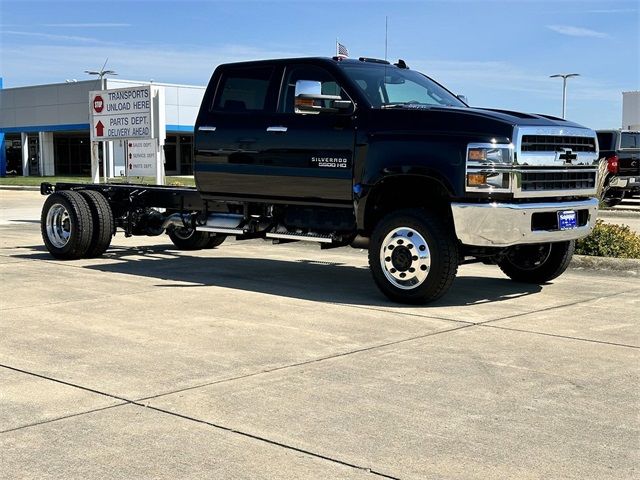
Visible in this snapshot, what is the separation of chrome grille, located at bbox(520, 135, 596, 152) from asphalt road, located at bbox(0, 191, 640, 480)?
1.44m

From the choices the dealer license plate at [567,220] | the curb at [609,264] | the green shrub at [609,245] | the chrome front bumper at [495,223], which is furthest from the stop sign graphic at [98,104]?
the dealer license plate at [567,220]

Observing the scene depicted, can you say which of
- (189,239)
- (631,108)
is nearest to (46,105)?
(631,108)

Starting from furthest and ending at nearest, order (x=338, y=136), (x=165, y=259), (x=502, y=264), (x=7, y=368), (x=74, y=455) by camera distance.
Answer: (x=165, y=259) → (x=502, y=264) → (x=338, y=136) → (x=7, y=368) → (x=74, y=455)

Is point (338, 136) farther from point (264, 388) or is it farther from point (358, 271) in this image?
point (264, 388)

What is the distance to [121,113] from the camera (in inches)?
697

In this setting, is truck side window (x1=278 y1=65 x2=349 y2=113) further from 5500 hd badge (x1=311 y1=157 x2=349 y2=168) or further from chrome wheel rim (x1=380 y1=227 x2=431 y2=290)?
chrome wheel rim (x1=380 y1=227 x2=431 y2=290)

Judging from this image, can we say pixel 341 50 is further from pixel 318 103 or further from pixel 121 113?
pixel 121 113

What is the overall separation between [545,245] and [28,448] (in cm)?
599

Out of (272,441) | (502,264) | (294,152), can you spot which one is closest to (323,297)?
(294,152)

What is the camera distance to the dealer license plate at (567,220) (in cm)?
787

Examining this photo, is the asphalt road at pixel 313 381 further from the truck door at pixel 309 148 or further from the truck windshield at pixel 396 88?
the truck windshield at pixel 396 88

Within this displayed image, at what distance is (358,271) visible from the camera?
34.3 ft

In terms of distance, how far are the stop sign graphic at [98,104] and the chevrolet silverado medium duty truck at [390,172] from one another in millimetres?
8626

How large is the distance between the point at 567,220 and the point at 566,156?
0.58m
